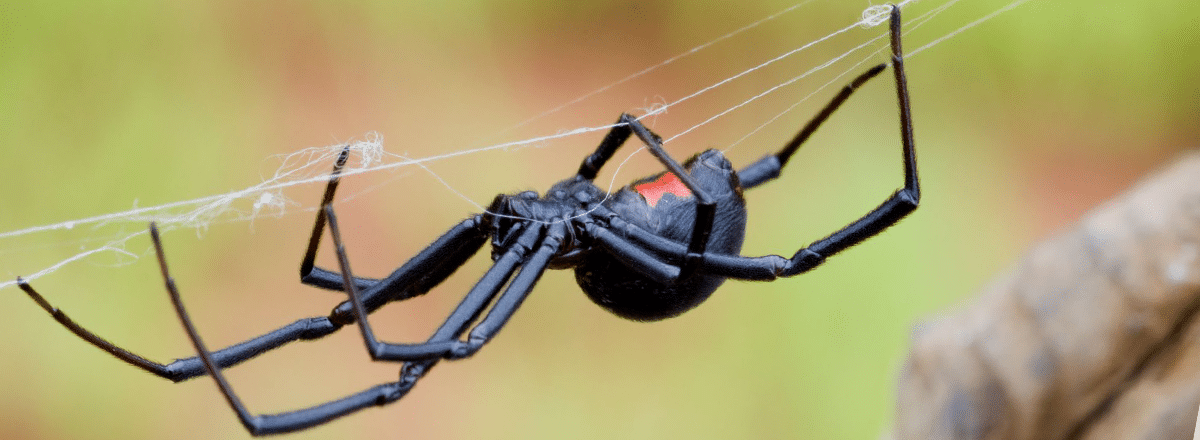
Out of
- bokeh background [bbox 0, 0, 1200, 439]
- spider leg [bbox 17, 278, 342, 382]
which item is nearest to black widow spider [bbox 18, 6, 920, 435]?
spider leg [bbox 17, 278, 342, 382]

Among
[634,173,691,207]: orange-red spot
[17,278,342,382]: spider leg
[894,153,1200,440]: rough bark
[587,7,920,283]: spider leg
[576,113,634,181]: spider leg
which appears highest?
[17,278,342,382]: spider leg

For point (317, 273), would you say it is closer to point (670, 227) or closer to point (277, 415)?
point (277, 415)

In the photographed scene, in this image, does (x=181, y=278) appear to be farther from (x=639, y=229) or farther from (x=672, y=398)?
(x=639, y=229)

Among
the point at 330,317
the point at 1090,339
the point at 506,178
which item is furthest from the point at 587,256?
the point at 506,178

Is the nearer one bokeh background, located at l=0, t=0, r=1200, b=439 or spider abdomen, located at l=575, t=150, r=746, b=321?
spider abdomen, located at l=575, t=150, r=746, b=321

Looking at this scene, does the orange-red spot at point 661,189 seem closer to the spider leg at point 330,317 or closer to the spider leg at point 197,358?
the spider leg at point 330,317

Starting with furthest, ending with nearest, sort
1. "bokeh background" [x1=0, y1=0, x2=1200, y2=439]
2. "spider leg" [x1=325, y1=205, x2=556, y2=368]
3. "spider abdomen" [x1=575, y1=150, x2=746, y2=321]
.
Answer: "bokeh background" [x1=0, y1=0, x2=1200, y2=439] → "spider abdomen" [x1=575, y1=150, x2=746, y2=321] → "spider leg" [x1=325, y1=205, x2=556, y2=368]

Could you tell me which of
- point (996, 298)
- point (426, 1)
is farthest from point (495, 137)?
point (996, 298)

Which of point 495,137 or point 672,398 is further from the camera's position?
point 495,137

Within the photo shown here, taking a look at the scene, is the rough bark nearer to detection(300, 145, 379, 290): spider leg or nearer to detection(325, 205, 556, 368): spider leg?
detection(325, 205, 556, 368): spider leg
